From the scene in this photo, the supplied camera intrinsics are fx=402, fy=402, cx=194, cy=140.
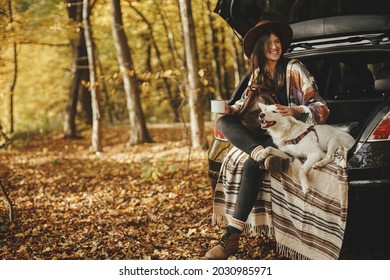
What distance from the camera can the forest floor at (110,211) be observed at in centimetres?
325

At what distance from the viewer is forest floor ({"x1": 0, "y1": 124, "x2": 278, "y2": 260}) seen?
10.7 ft

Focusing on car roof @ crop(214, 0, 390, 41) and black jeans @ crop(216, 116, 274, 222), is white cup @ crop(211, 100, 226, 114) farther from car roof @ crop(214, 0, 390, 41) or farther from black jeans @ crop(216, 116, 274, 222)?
car roof @ crop(214, 0, 390, 41)

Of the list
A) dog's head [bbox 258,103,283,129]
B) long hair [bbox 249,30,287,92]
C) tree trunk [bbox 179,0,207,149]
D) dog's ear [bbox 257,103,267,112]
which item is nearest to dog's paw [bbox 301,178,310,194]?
dog's head [bbox 258,103,283,129]

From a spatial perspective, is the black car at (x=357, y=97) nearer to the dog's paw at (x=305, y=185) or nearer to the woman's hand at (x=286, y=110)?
the dog's paw at (x=305, y=185)

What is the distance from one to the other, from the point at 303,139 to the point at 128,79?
19.6ft

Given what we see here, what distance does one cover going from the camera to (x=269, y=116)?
9.16ft

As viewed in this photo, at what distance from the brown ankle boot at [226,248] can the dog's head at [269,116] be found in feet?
2.64

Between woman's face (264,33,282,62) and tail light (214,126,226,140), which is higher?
woman's face (264,33,282,62)

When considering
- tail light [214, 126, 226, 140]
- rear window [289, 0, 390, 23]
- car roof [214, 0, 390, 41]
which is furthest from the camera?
rear window [289, 0, 390, 23]

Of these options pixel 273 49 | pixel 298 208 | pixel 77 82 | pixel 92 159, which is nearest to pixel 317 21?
pixel 273 49

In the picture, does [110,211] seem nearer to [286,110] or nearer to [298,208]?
[298,208]

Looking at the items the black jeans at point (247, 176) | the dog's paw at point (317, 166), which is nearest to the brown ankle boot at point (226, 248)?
the black jeans at point (247, 176)
